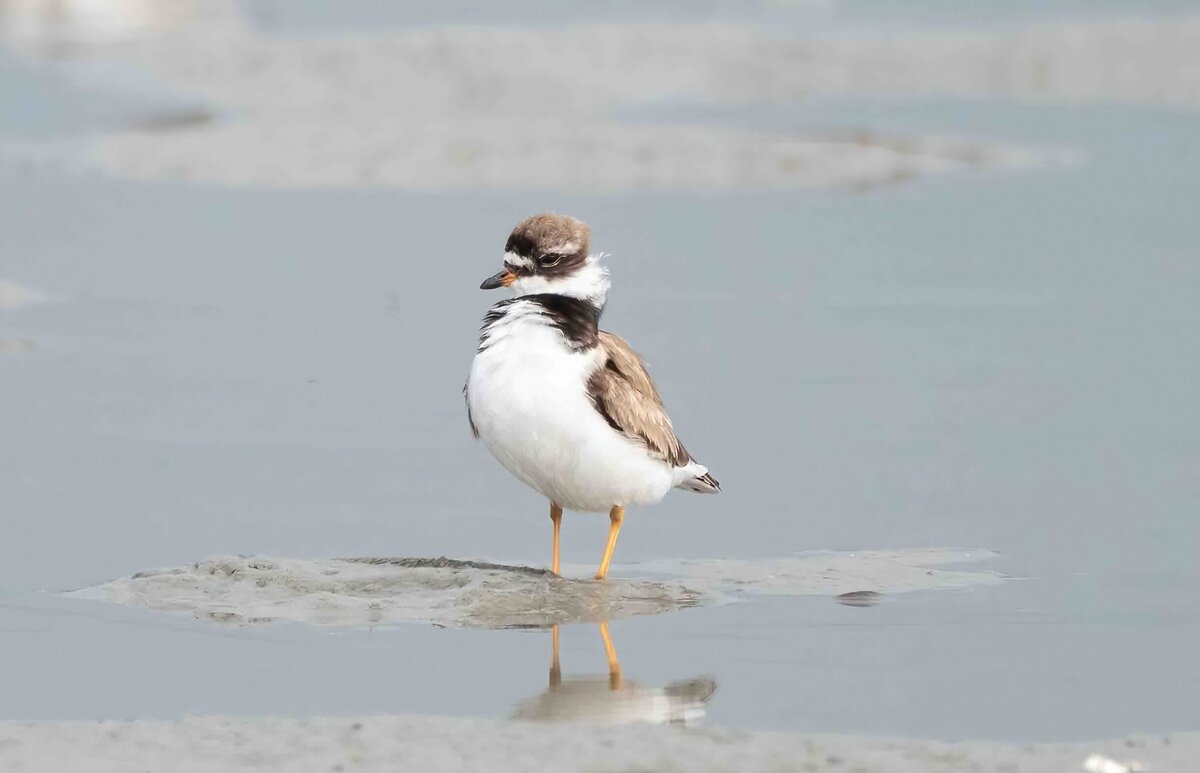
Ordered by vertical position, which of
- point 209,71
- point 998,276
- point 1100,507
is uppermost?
point 209,71

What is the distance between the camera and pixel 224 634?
759 cm

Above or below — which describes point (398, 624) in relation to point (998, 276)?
below

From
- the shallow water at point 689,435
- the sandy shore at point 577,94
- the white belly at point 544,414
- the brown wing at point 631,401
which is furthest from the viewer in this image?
the sandy shore at point 577,94

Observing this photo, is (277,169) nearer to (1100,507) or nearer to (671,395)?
(671,395)

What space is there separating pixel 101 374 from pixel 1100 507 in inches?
231

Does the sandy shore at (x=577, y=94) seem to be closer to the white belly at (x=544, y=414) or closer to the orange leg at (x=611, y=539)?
the orange leg at (x=611, y=539)

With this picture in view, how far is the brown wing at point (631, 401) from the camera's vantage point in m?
8.25

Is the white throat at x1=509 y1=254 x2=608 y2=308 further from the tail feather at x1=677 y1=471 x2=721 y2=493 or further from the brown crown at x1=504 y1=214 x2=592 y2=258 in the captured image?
the tail feather at x1=677 y1=471 x2=721 y2=493

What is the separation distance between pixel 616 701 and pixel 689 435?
4.30 meters

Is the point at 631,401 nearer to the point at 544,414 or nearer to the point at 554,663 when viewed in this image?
the point at 544,414

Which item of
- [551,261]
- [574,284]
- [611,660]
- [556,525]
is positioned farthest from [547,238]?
[611,660]

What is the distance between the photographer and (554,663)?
7.34 meters

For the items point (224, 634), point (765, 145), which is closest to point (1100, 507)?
point (224, 634)

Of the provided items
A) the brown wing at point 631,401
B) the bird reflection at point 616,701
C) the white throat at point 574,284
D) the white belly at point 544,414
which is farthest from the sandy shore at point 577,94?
the bird reflection at point 616,701
